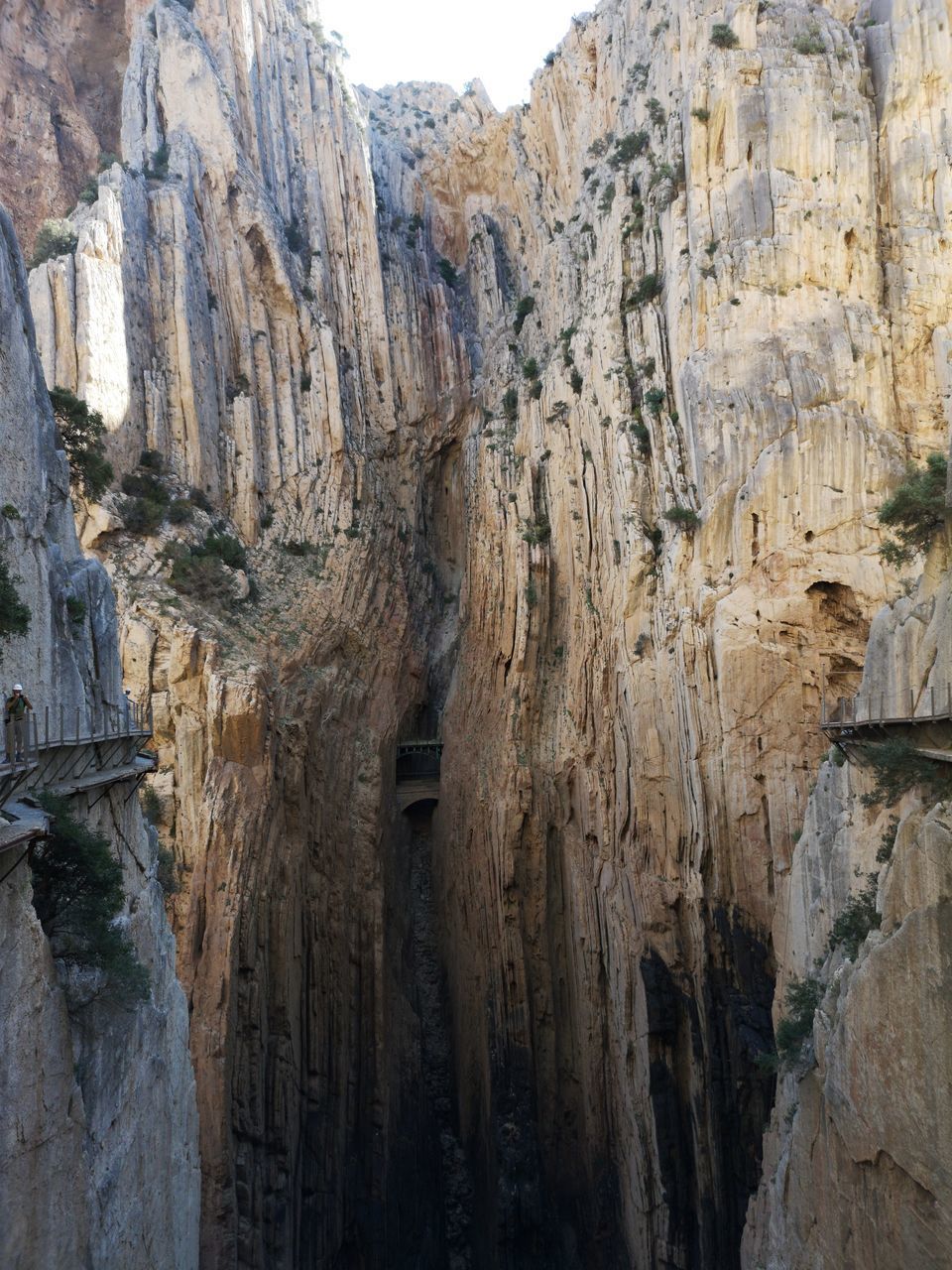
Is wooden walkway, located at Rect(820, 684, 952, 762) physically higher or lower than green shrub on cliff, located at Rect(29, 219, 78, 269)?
lower

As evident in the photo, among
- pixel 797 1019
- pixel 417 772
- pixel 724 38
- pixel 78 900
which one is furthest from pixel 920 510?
pixel 417 772

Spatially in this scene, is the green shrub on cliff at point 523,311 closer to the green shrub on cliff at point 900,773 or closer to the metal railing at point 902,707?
the metal railing at point 902,707

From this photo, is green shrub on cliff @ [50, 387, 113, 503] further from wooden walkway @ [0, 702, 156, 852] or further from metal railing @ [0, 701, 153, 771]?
wooden walkway @ [0, 702, 156, 852]

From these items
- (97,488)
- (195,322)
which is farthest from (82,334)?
(97,488)

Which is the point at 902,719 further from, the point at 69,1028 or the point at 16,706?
the point at 16,706

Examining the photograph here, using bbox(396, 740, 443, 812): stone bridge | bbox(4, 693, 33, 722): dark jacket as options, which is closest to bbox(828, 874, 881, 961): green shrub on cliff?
bbox(4, 693, 33, 722): dark jacket

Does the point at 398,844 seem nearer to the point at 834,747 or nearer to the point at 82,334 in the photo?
the point at 82,334
